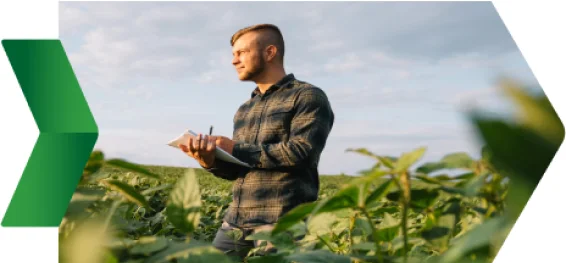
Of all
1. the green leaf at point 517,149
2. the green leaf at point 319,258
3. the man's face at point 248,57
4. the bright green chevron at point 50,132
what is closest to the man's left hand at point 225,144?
the man's face at point 248,57

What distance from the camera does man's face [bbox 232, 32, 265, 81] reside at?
4.08 ft

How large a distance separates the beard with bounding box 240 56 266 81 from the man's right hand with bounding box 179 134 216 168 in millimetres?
401

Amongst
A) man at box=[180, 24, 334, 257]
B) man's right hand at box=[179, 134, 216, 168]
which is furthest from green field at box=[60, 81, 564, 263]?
man at box=[180, 24, 334, 257]

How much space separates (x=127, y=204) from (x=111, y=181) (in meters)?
0.08

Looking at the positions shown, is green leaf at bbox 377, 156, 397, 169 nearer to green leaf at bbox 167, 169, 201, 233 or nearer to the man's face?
green leaf at bbox 167, 169, 201, 233

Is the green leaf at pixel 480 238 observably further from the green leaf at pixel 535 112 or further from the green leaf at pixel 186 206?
the green leaf at pixel 186 206

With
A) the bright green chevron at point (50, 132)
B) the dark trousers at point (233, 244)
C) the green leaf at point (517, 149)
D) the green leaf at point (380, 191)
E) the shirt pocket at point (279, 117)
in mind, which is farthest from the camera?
the shirt pocket at point (279, 117)

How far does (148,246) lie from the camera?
0.42 metres

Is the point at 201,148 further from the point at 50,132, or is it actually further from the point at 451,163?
the point at 451,163

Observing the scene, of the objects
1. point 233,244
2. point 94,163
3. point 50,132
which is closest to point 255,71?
point 233,244

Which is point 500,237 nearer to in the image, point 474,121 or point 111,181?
point 474,121

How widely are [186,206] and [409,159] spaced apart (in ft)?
0.62

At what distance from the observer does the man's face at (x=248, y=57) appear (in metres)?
1.24

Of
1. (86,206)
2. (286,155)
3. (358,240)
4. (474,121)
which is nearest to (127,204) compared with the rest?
(86,206)
